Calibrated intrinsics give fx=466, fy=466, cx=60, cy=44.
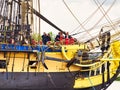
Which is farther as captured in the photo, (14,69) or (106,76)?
(106,76)

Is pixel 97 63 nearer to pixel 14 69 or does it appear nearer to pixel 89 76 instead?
pixel 89 76

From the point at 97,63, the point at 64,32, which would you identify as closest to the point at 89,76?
the point at 97,63

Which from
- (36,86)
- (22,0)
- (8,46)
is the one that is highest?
(22,0)

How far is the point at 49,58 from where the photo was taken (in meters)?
23.8

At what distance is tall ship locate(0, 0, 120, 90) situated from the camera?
76.1 feet

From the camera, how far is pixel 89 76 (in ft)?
82.5

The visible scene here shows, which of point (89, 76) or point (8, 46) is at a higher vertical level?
point (8, 46)

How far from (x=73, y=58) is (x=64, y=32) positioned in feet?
8.03

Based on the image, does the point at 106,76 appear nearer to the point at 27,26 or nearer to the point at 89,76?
the point at 89,76

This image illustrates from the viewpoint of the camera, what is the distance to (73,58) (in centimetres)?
2420

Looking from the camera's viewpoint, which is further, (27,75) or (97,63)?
(97,63)

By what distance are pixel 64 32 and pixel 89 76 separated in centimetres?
293

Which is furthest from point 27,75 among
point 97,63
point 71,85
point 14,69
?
point 97,63

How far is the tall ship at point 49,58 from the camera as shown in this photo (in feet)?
76.1
